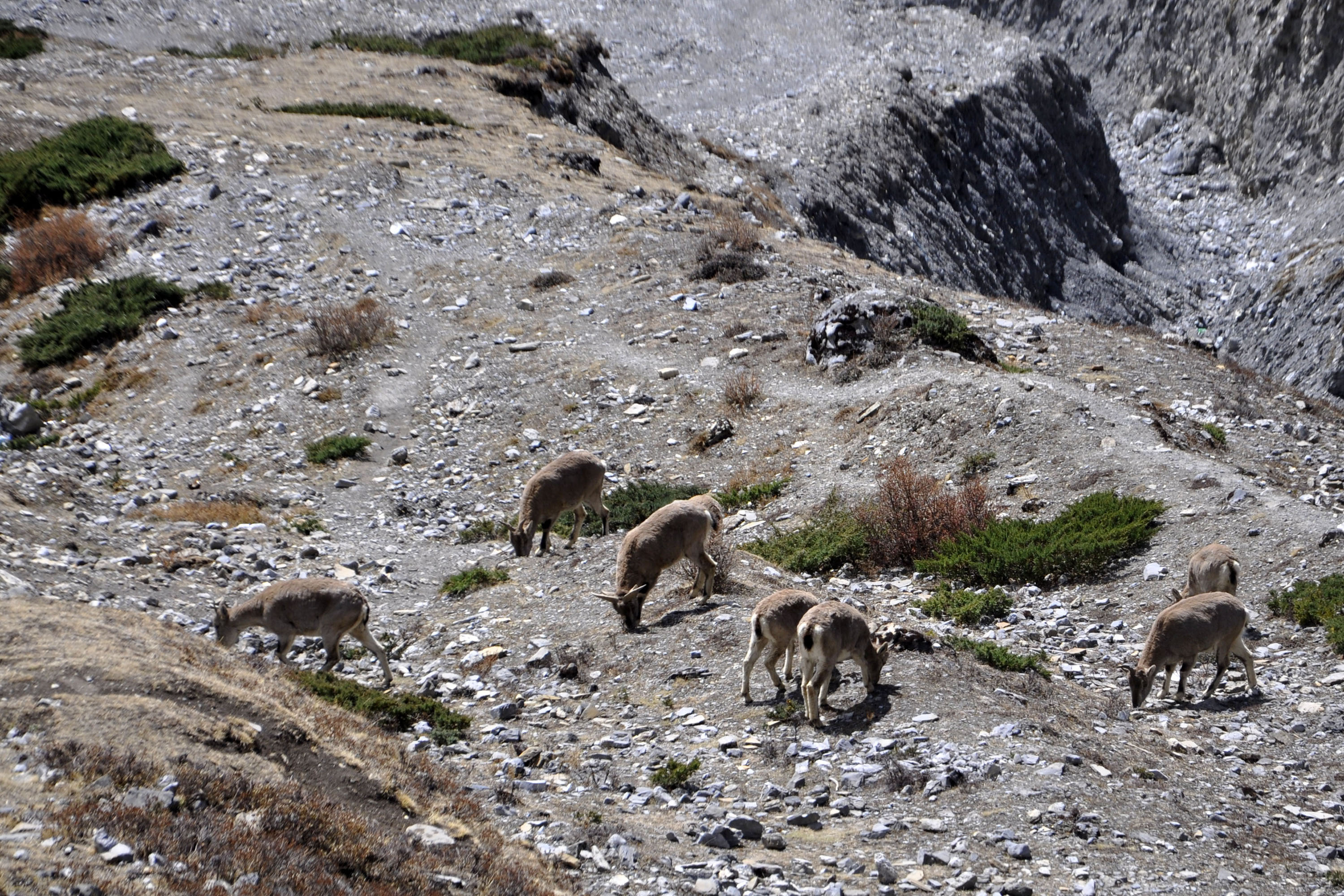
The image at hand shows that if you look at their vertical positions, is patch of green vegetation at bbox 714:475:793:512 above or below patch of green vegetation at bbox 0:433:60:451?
above

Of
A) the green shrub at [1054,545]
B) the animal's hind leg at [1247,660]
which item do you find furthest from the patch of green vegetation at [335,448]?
the animal's hind leg at [1247,660]

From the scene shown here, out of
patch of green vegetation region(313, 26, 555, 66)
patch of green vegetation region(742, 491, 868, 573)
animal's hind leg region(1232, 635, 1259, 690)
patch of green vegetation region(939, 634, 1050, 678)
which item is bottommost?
patch of green vegetation region(939, 634, 1050, 678)

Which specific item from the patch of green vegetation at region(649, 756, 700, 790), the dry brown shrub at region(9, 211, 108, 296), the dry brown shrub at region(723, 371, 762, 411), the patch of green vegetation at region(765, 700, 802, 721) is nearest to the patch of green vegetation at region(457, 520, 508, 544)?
the dry brown shrub at region(723, 371, 762, 411)

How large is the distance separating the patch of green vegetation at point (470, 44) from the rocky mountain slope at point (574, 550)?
6569mm

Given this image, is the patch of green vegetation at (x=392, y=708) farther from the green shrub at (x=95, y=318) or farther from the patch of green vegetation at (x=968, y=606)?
the green shrub at (x=95, y=318)

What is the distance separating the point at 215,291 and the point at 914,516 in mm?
20215

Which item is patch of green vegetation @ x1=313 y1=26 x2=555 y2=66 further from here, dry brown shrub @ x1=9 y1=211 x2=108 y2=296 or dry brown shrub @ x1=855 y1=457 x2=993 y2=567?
dry brown shrub @ x1=855 y1=457 x2=993 y2=567

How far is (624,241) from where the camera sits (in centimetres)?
3231

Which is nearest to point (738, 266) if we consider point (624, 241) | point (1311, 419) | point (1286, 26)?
point (624, 241)

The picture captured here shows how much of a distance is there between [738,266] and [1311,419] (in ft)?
44.9

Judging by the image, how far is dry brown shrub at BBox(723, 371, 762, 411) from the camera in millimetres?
24688

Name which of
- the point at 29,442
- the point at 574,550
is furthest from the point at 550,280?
the point at 574,550

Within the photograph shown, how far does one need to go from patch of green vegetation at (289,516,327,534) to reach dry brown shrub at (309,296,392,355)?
7.45m

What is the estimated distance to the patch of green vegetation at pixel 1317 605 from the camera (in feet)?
47.7
